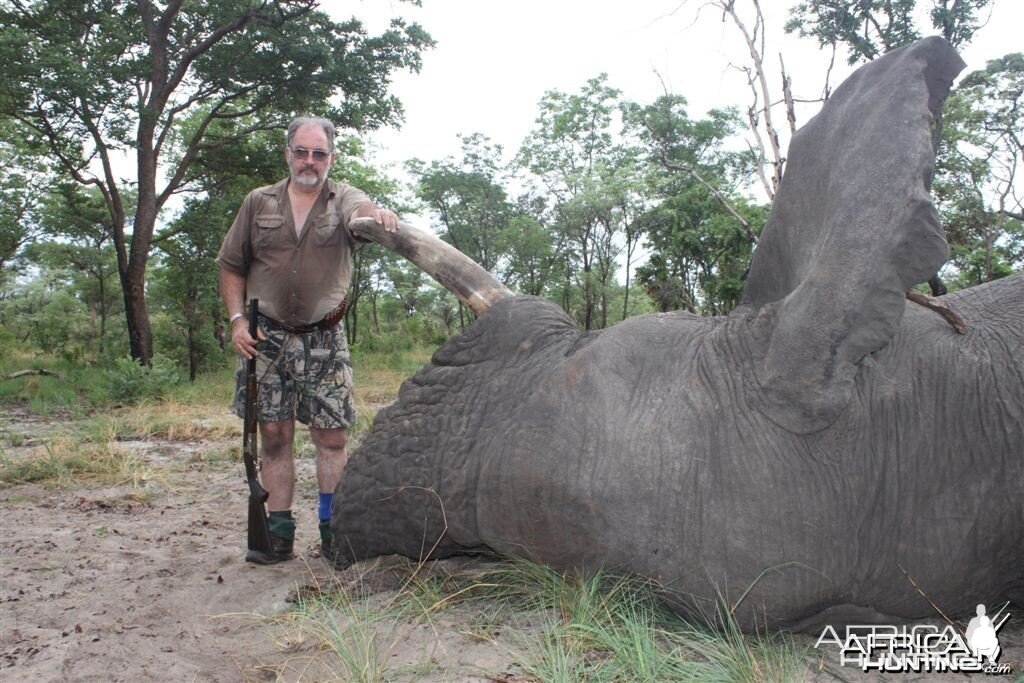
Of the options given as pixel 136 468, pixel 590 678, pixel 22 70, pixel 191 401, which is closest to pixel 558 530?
pixel 590 678

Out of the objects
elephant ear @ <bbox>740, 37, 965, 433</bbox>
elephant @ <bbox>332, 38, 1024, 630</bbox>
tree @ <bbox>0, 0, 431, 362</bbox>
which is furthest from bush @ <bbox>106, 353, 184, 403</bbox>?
elephant ear @ <bbox>740, 37, 965, 433</bbox>

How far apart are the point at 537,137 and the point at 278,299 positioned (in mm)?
23283

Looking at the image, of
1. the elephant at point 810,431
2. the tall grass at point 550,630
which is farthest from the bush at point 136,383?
the elephant at point 810,431

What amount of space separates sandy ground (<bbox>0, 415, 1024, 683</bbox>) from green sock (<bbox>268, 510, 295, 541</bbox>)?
147 millimetres

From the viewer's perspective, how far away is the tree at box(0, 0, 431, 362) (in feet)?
46.2

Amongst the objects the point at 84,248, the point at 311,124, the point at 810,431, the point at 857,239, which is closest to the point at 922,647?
the point at 810,431

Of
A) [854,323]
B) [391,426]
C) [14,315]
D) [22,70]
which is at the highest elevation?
[22,70]

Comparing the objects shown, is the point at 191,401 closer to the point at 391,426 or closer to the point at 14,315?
the point at 391,426

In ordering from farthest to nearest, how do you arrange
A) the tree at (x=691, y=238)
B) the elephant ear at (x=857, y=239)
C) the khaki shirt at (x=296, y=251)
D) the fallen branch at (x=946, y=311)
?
the tree at (x=691, y=238) → the khaki shirt at (x=296, y=251) → the fallen branch at (x=946, y=311) → the elephant ear at (x=857, y=239)

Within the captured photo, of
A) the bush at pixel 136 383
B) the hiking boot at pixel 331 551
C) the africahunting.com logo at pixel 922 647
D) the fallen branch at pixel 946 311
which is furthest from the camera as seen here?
the bush at pixel 136 383

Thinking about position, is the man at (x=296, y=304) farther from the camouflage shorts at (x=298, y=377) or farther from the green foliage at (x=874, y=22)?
the green foliage at (x=874, y=22)

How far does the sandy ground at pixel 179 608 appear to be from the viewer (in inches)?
105

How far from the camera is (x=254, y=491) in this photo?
12.8ft

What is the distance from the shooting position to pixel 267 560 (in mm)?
3893
